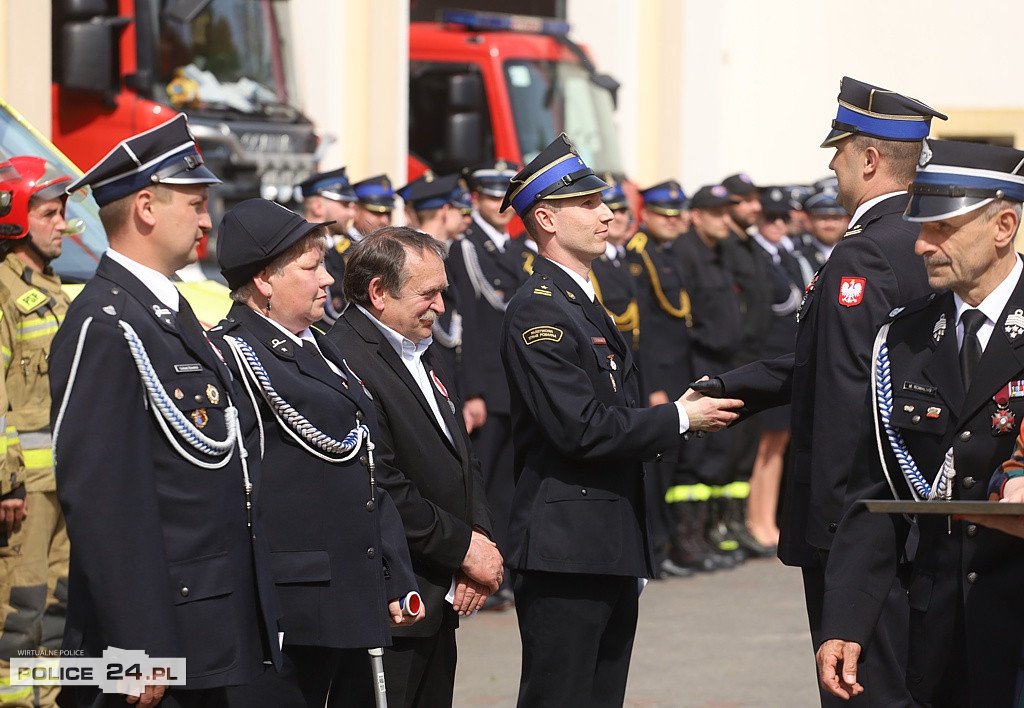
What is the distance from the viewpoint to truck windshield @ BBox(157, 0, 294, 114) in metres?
10.7

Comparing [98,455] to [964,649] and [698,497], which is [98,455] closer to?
[964,649]

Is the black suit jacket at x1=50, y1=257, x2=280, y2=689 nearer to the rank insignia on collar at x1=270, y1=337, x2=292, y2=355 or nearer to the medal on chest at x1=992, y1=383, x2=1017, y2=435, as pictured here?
the rank insignia on collar at x1=270, y1=337, x2=292, y2=355

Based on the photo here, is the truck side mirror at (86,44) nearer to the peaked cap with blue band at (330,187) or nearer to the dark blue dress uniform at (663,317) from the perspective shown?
the peaked cap with blue band at (330,187)

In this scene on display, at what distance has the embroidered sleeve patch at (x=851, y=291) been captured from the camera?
15.7ft

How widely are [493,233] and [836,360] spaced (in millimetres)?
5427

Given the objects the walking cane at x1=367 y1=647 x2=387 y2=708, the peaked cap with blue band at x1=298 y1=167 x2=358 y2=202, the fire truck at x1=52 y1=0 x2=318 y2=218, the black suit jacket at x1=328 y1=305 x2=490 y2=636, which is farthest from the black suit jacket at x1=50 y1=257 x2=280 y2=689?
the fire truck at x1=52 y1=0 x2=318 y2=218

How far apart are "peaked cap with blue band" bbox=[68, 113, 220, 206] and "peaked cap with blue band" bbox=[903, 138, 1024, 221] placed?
178cm

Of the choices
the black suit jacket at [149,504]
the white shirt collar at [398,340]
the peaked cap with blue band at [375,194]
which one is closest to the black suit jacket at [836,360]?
the white shirt collar at [398,340]

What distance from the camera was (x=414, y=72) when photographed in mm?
14352

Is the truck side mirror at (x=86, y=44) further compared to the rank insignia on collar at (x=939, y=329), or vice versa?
the truck side mirror at (x=86, y=44)

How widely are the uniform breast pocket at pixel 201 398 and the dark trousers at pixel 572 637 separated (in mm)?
1295

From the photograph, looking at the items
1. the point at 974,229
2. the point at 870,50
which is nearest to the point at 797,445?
the point at 974,229

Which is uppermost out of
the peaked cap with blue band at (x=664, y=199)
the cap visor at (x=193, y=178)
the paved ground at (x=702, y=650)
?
the cap visor at (x=193, y=178)

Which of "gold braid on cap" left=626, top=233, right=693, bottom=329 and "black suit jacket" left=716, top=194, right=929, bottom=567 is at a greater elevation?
"black suit jacket" left=716, top=194, right=929, bottom=567
